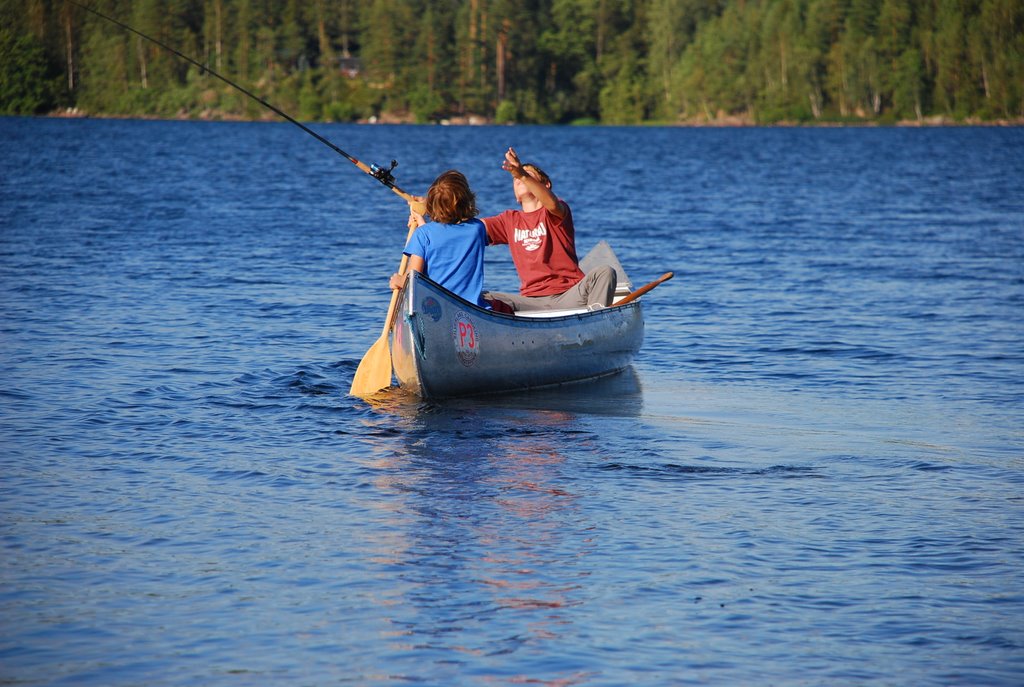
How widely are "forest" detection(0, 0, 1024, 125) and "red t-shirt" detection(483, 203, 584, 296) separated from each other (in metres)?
93.3

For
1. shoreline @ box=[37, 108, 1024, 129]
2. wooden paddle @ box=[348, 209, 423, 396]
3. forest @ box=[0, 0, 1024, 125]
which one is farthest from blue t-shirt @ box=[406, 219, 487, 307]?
shoreline @ box=[37, 108, 1024, 129]

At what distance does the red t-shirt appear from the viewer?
426 inches

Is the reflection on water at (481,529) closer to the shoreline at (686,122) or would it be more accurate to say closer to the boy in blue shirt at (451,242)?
the boy in blue shirt at (451,242)

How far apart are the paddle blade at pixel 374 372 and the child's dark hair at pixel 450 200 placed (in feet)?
4.05

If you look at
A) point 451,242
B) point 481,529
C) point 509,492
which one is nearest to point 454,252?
point 451,242

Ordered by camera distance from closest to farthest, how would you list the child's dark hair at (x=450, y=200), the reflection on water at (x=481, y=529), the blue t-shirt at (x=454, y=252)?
the reflection on water at (x=481, y=529) → the child's dark hair at (x=450, y=200) → the blue t-shirt at (x=454, y=252)

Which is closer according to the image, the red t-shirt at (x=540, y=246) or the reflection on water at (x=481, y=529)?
the reflection on water at (x=481, y=529)

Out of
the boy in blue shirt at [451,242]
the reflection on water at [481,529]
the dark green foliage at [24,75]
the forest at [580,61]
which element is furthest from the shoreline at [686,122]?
the reflection on water at [481,529]

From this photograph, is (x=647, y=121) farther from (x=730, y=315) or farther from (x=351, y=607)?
(x=351, y=607)

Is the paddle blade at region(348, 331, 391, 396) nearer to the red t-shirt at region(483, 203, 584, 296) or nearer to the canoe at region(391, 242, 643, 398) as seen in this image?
the canoe at region(391, 242, 643, 398)

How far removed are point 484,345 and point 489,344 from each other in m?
0.06

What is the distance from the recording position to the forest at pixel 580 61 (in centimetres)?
11681

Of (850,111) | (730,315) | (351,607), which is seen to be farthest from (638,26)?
(351,607)

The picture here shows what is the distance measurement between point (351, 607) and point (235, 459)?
302 centimetres
